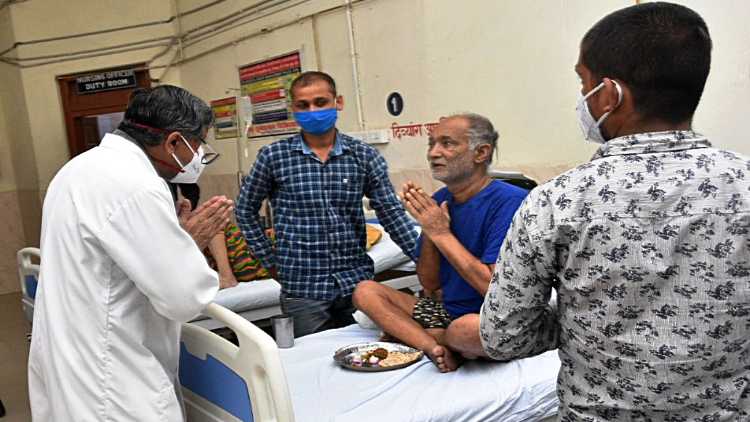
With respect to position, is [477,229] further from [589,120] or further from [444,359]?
[589,120]

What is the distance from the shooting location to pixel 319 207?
2.74 m

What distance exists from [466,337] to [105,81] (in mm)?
6417

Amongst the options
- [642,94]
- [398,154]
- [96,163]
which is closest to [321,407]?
[96,163]

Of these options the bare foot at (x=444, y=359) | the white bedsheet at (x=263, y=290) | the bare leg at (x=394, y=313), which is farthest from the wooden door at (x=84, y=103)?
the bare foot at (x=444, y=359)

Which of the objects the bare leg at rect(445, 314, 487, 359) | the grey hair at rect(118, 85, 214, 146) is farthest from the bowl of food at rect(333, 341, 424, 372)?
the grey hair at rect(118, 85, 214, 146)

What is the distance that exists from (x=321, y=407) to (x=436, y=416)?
368 millimetres

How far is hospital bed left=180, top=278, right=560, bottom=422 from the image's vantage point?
70.9 inches

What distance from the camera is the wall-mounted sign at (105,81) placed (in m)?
7.36

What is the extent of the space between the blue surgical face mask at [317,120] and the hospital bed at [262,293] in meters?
1.30

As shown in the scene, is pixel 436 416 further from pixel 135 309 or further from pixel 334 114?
pixel 334 114

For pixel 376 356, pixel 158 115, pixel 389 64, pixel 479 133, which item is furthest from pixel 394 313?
pixel 389 64

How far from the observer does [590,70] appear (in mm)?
1102

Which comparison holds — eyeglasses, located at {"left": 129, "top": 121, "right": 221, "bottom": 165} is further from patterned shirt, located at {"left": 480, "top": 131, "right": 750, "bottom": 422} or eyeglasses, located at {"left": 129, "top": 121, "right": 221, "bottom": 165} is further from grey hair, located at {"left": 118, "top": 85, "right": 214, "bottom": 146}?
patterned shirt, located at {"left": 480, "top": 131, "right": 750, "bottom": 422}

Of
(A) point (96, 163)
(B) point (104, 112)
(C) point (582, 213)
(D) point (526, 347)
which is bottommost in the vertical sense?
(D) point (526, 347)
